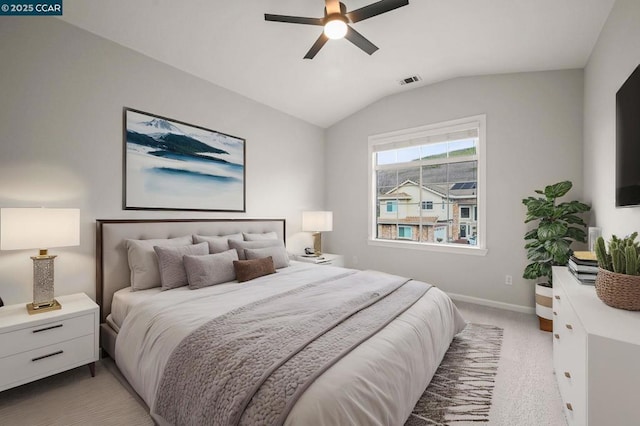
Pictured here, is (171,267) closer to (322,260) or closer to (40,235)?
(40,235)

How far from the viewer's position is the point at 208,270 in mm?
2543

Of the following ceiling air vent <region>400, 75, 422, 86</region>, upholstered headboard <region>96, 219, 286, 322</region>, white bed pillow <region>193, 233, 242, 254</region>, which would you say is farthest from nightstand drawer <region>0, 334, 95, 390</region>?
ceiling air vent <region>400, 75, 422, 86</region>

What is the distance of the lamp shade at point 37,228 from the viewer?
6.10 feet

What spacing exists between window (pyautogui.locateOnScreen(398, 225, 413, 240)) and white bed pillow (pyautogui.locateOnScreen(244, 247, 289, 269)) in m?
2.14

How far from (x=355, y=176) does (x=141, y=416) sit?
4.07 metres

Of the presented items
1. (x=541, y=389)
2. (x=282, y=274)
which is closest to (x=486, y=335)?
(x=541, y=389)

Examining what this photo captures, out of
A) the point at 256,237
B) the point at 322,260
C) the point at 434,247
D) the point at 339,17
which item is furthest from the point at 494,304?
the point at 339,17

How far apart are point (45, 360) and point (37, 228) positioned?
2.93 ft

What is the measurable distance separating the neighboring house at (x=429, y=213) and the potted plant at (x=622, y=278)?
2.54 meters

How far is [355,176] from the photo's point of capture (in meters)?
4.93

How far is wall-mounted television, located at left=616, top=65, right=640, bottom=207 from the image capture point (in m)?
1.65

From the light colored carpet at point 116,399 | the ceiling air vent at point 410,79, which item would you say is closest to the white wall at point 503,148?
the ceiling air vent at point 410,79

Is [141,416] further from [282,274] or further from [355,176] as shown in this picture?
[355,176]

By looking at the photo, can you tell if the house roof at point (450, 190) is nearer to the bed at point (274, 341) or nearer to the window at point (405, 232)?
the window at point (405, 232)
